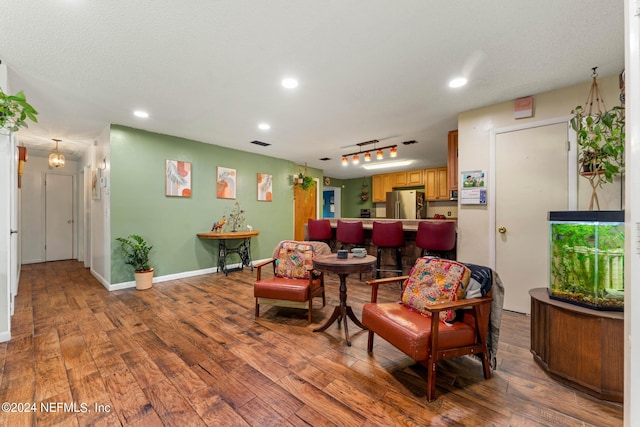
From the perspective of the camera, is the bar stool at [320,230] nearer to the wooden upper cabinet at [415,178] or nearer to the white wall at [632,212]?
the wooden upper cabinet at [415,178]

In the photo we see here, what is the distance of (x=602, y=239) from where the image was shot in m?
1.61

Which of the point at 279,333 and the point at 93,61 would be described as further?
the point at 279,333

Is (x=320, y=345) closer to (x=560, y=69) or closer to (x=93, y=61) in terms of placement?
(x=93, y=61)

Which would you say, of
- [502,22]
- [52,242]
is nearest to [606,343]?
[502,22]

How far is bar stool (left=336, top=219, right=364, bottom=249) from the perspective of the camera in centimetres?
449

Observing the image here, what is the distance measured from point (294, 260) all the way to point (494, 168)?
2656mm

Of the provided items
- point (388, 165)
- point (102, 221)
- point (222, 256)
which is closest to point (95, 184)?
point (102, 221)

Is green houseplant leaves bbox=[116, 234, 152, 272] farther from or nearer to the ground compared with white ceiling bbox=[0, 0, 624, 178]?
nearer to the ground

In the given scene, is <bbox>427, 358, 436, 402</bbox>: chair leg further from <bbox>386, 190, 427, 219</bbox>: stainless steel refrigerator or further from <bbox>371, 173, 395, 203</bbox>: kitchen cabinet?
<bbox>371, 173, 395, 203</bbox>: kitchen cabinet

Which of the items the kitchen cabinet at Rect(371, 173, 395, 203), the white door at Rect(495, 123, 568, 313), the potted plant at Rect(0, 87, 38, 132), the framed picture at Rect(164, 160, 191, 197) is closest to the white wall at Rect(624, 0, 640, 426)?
the white door at Rect(495, 123, 568, 313)

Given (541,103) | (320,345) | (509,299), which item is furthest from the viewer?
(509,299)

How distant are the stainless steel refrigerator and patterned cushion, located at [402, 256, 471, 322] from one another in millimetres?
5408

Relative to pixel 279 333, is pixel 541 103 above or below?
above

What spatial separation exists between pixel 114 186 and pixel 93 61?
7.07ft
